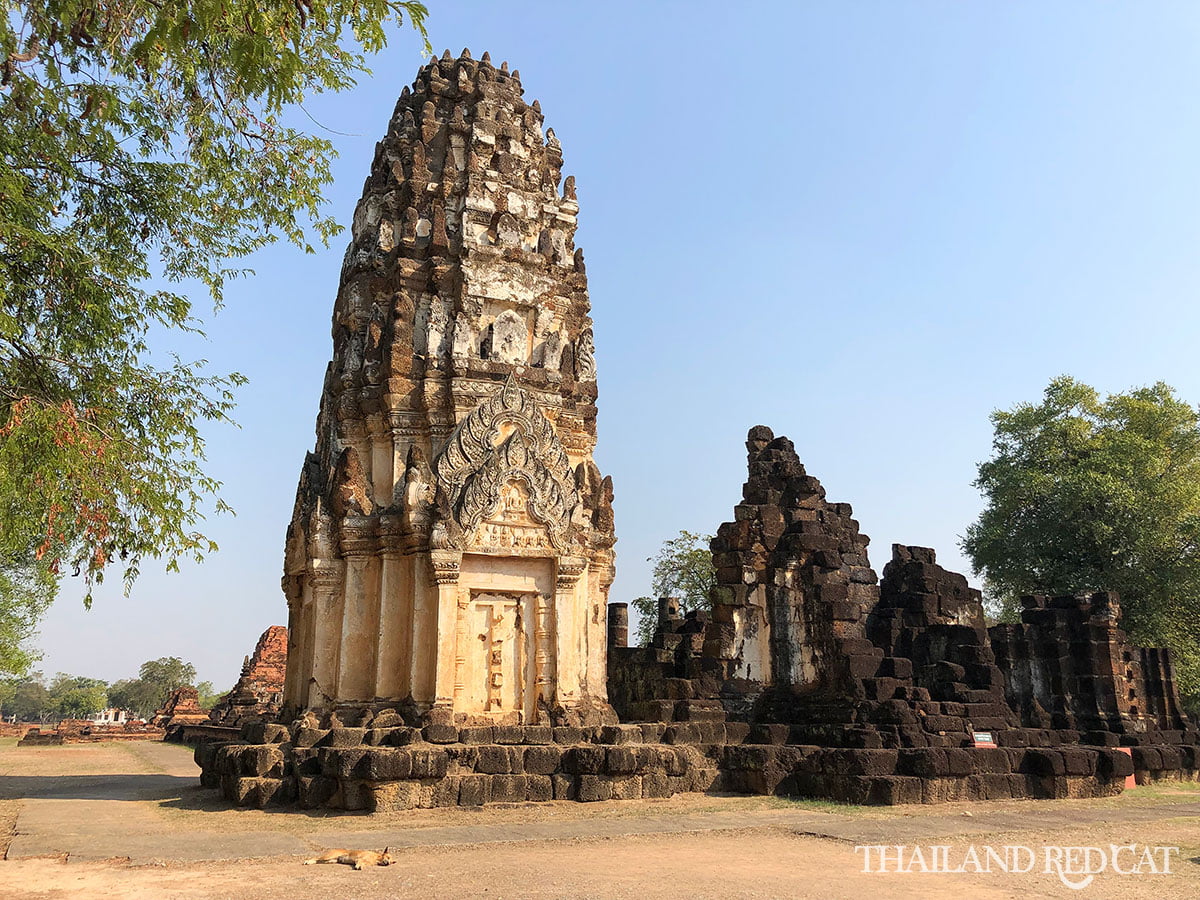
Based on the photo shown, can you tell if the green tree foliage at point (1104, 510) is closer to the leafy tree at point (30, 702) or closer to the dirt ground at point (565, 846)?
the dirt ground at point (565, 846)

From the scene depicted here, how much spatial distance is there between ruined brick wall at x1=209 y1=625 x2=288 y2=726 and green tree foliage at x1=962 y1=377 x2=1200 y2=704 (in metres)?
23.6

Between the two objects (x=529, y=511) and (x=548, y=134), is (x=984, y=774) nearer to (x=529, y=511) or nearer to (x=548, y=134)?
(x=529, y=511)

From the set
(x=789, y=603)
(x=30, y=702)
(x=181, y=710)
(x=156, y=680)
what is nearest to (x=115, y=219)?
(x=789, y=603)

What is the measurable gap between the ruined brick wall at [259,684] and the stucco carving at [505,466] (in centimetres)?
1965

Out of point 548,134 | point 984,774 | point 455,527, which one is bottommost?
point 984,774

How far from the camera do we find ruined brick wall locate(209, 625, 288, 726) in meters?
29.1

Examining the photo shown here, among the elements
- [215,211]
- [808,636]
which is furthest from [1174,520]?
[215,211]

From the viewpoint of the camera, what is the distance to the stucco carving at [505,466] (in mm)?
11266

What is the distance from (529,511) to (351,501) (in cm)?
225

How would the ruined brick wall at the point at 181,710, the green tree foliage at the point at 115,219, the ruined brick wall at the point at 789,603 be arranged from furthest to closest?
→ 1. the ruined brick wall at the point at 181,710
2. the ruined brick wall at the point at 789,603
3. the green tree foliage at the point at 115,219

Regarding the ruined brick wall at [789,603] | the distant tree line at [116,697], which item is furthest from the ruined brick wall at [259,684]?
the distant tree line at [116,697]

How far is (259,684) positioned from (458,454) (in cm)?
2221

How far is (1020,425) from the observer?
32375 millimetres

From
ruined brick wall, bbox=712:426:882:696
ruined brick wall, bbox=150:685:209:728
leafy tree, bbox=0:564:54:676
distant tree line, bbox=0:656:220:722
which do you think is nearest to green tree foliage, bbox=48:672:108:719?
distant tree line, bbox=0:656:220:722
